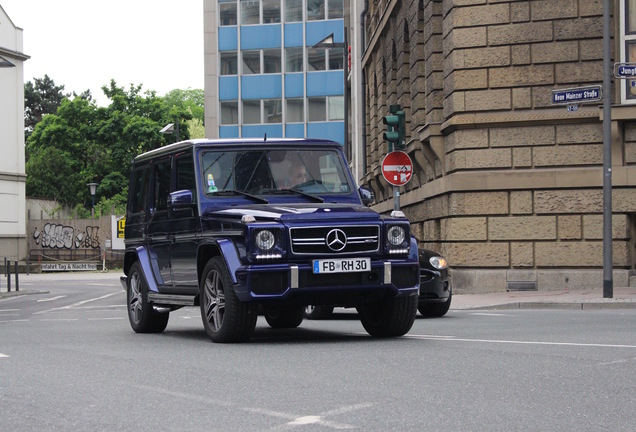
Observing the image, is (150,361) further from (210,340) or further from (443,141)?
(443,141)

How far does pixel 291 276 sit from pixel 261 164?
2.02m

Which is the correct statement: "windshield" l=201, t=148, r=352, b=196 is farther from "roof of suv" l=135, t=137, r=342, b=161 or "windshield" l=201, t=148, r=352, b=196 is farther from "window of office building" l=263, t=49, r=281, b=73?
"window of office building" l=263, t=49, r=281, b=73

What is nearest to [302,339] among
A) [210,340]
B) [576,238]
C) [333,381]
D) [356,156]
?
[210,340]

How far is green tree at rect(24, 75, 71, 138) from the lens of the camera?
117 m

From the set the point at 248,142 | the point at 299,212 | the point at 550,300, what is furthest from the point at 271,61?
the point at 299,212

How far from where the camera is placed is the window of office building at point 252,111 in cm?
6222

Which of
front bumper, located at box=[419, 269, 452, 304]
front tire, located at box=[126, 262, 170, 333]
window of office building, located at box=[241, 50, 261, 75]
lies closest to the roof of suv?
front tire, located at box=[126, 262, 170, 333]

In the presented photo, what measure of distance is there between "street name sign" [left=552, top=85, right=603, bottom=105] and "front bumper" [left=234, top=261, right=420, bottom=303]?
9737mm

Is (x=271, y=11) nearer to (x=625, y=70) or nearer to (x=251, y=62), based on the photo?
(x=251, y=62)

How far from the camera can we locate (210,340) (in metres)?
11.9

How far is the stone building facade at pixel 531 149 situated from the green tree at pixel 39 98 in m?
97.1

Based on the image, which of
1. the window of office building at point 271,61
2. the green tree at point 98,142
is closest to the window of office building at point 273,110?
the window of office building at point 271,61

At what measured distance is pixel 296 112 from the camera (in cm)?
6234

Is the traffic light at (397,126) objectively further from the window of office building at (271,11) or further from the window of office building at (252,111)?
the window of office building at (271,11)
